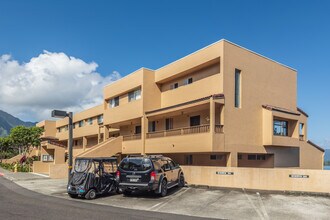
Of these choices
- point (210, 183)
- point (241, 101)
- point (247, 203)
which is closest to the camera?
point (247, 203)

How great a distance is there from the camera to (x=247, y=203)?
13836 millimetres

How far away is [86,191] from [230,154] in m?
9.75

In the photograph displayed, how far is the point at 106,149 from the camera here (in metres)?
29.4

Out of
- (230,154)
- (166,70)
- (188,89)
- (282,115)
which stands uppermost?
(166,70)

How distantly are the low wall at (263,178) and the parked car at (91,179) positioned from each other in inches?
208

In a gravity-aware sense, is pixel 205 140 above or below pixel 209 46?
below

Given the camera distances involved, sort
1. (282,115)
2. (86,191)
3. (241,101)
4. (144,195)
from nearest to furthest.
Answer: (86,191), (144,195), (241,101), (282,115)

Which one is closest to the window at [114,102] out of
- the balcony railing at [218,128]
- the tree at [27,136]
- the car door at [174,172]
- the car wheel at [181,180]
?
the balcony railing at [218,128]

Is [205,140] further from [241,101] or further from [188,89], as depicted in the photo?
[188,89]

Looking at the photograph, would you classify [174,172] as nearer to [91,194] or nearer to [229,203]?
[229,203]

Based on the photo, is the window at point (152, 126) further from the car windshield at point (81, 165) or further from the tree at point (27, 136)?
the tree at point (27, 136)

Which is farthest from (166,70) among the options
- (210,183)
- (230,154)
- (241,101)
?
(210,183)

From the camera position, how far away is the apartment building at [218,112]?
68.8 feet

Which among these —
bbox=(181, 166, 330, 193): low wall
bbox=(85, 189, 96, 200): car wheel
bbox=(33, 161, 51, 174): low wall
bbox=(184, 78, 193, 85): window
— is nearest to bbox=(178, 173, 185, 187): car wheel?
bbox=(181, 166, 330, 193): low wall
